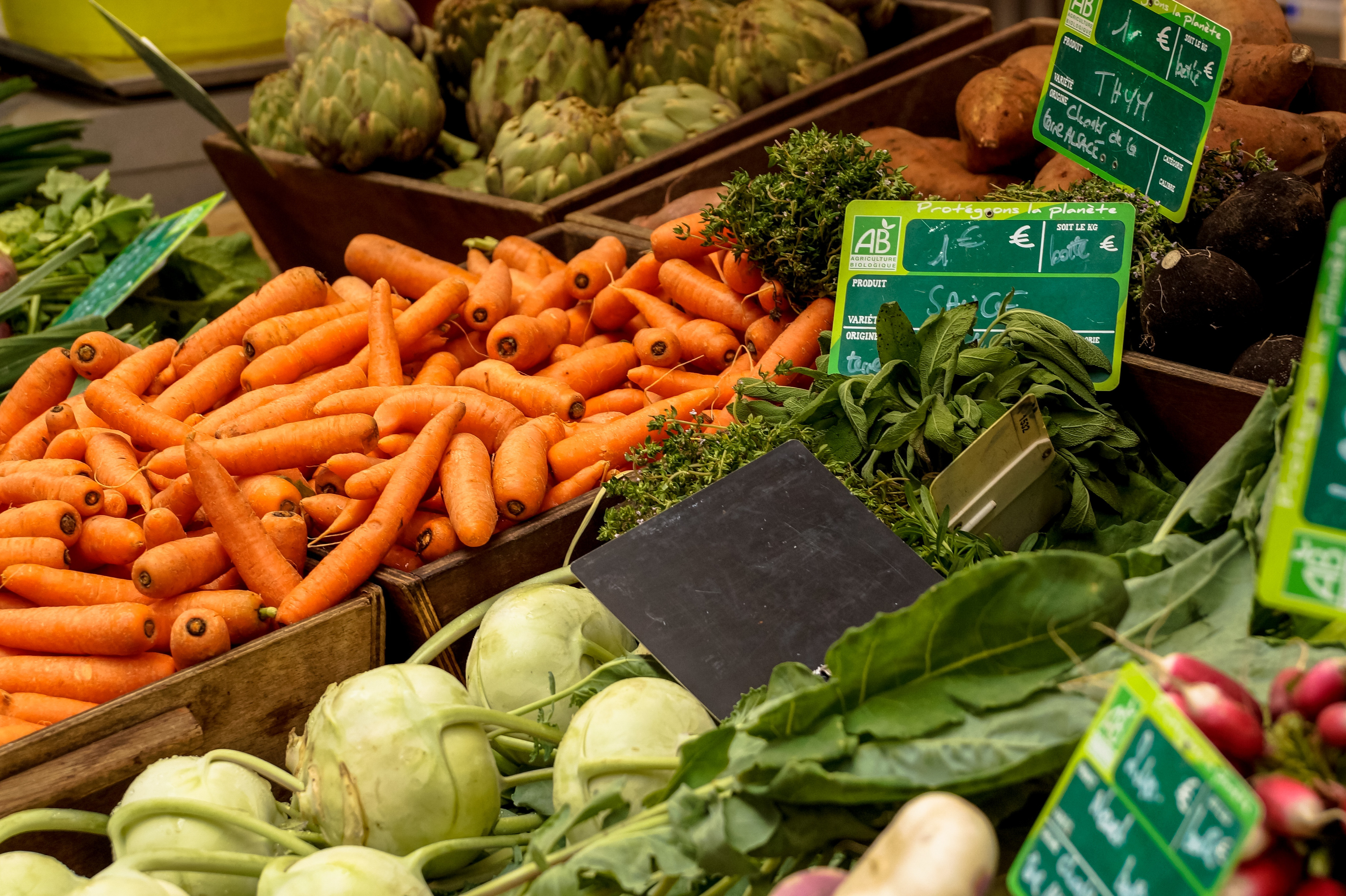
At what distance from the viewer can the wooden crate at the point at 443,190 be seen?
3.02 meters

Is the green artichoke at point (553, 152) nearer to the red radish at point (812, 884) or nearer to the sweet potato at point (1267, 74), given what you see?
the sweet potato at point (1267, 74)

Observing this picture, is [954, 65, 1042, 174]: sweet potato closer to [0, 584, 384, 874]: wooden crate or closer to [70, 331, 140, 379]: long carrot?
[0, 584, 384, 874]: wooden crate

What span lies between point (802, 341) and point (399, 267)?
46.6 inches

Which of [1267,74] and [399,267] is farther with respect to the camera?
[399,267]

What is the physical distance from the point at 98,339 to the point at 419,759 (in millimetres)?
1726

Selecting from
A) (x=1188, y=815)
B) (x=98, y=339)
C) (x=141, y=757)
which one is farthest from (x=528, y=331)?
(x=1188, y=815)

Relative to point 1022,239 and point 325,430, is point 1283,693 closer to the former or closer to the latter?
point 1022,239

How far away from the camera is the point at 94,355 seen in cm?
235

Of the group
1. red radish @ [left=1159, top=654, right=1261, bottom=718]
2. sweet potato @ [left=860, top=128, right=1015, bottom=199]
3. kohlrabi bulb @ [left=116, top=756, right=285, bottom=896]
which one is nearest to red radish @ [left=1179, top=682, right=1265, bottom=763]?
red radish @ [left=1159, top=654, right=1261, bottom=718]

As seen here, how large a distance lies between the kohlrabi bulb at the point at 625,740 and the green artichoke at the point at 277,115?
9.94 ft

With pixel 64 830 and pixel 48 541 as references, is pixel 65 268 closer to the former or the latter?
pixel 48 541

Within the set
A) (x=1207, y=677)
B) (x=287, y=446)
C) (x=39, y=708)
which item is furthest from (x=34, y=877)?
(x=1207, y=677)

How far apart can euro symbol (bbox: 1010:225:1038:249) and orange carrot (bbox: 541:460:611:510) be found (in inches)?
32.2

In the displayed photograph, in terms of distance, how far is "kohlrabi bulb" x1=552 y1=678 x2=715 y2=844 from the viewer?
1.04m
